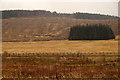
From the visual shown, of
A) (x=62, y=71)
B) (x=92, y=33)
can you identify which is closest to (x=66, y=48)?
(x=92, y=33)

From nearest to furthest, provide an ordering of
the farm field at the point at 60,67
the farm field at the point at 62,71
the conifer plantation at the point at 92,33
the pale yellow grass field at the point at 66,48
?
the farm field at the point at 62,71
the farm field at the point at 60,67
the pale yellow grass field at the point at 66,48
the conifer plantation at the point at 92,33

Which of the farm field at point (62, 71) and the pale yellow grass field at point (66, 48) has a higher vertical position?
the farm field at point (62, 71)

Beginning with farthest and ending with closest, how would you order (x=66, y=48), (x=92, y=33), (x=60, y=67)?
(x=92, y=33) → (x=66, y=48) → (x=60, y=67)

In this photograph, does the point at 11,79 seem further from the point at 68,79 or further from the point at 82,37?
the point at 82,37

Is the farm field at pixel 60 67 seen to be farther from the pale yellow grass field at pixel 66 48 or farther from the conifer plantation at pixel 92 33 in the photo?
the conifer plantation at pixel 92 33

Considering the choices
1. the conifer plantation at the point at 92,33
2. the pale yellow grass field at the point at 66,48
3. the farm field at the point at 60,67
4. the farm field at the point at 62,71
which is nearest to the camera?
the farm field at the point at 62,71

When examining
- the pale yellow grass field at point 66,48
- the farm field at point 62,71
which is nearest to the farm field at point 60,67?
the farm field at point 62,71

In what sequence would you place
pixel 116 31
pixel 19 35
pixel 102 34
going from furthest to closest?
pixel 19 35 < pixel 116 31 < pixel 102 34

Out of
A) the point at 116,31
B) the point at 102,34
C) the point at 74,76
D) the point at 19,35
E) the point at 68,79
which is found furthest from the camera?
the point at 19,35

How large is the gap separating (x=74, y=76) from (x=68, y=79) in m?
2.10

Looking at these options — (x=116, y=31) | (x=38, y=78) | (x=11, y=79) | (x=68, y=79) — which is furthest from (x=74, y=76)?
(x=116, y=31)

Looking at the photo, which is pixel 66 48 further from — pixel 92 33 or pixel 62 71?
pixel 62 71

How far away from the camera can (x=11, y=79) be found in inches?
1107

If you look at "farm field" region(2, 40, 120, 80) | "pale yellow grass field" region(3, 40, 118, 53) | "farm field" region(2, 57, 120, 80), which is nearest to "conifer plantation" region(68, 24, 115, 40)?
"pale yellow grass field" region(3, 40, 118, 53)
